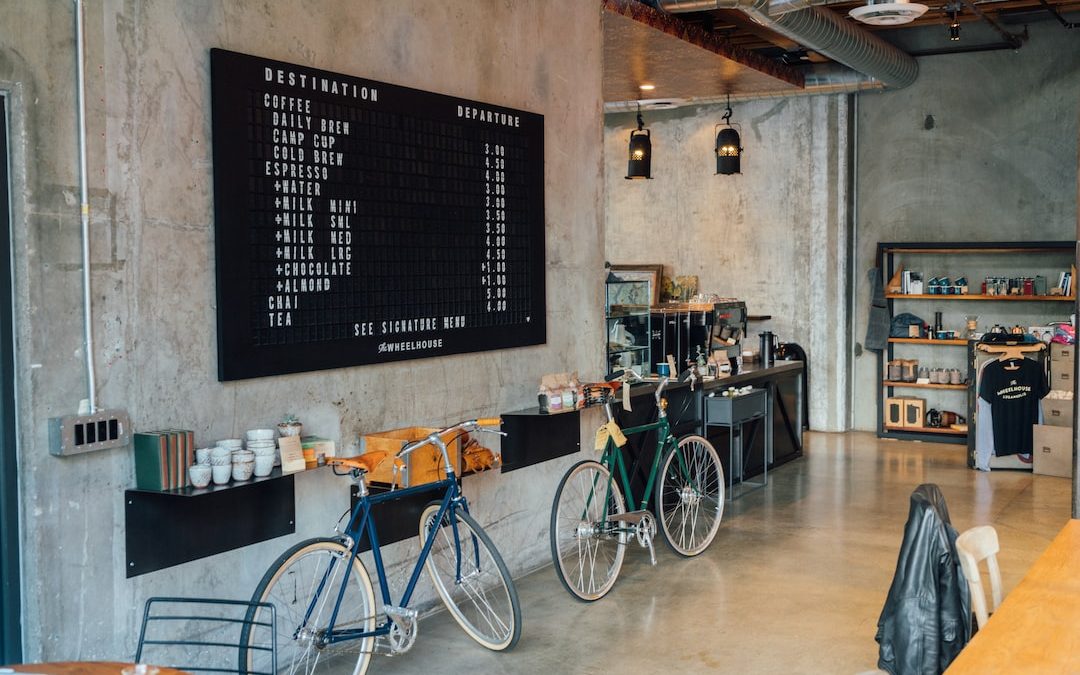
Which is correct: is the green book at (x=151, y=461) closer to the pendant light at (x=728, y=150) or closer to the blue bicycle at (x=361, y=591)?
the blue bicycle at (x=361, y=591)

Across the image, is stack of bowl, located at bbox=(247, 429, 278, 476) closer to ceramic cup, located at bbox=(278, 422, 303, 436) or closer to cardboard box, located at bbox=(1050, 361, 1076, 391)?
ceramic cup, located at bbox=(278, 422, 303, 436)

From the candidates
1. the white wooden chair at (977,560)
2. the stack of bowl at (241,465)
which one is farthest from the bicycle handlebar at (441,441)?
the white wooden chair at (977,560)

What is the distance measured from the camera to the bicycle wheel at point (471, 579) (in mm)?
4699

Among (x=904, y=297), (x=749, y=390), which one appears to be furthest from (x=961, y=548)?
(x=904, y=297)

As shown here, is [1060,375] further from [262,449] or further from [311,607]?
[262,449]

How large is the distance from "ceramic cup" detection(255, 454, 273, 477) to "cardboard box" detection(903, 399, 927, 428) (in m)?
8.46

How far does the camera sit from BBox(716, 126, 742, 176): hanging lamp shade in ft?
33.5

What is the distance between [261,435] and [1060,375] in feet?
25.3

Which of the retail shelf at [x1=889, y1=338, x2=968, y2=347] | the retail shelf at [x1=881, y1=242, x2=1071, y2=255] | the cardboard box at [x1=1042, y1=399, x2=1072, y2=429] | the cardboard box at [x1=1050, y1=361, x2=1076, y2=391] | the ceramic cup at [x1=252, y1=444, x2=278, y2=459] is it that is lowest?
the cardboard box at [x1=1042, y1=399, x2=1072, y2=429]

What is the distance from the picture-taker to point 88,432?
364 cm

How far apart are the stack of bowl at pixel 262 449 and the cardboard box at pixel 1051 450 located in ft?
23.9

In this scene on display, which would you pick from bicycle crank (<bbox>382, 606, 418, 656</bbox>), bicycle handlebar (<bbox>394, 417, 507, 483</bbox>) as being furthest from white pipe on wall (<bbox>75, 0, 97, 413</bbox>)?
bicycle crank (<bbox>382, 606, 418, 656</bbox>)

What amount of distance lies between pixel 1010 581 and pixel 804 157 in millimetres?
6523

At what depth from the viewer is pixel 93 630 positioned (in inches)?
145
